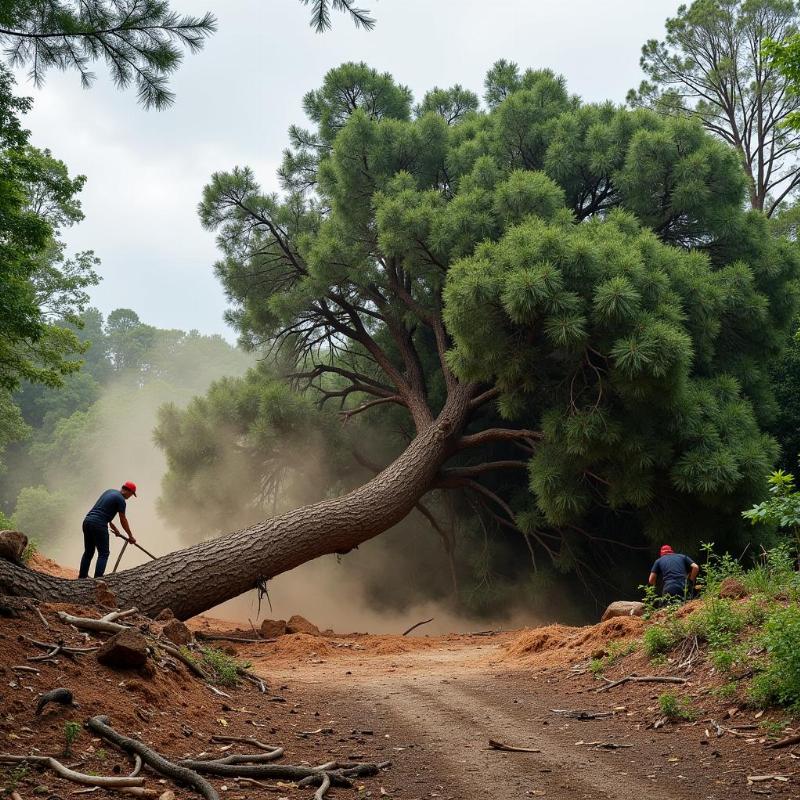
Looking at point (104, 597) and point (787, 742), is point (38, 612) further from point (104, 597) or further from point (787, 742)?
point (787, 742)

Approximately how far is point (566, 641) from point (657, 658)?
2230 mm

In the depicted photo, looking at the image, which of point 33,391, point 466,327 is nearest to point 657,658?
point 466,327

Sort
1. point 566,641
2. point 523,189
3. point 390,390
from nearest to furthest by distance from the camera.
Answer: point 566,641, point 523,189, point 390,390

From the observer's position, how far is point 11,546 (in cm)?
689

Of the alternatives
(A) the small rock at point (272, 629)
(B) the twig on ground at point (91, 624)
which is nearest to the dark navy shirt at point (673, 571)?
(A) the small rock at point (272, 629)

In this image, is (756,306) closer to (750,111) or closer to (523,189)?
(523,189)

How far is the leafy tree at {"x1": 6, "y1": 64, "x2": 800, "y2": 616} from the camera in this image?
10078mm

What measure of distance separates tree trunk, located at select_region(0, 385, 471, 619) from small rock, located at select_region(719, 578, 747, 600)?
585 centimetres

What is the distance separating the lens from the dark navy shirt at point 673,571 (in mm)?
8320

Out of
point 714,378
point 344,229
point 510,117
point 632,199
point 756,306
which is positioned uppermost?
point 510,117

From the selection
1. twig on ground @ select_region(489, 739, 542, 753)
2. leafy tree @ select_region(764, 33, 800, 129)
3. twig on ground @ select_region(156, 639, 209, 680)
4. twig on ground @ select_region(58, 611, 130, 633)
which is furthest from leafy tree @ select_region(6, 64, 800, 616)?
twig on ground @ select_region(489, 739, 542, 753)

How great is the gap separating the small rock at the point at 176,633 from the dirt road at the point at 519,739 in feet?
3.74

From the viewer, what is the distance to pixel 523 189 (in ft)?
38.6

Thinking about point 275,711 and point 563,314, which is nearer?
point 275,711
